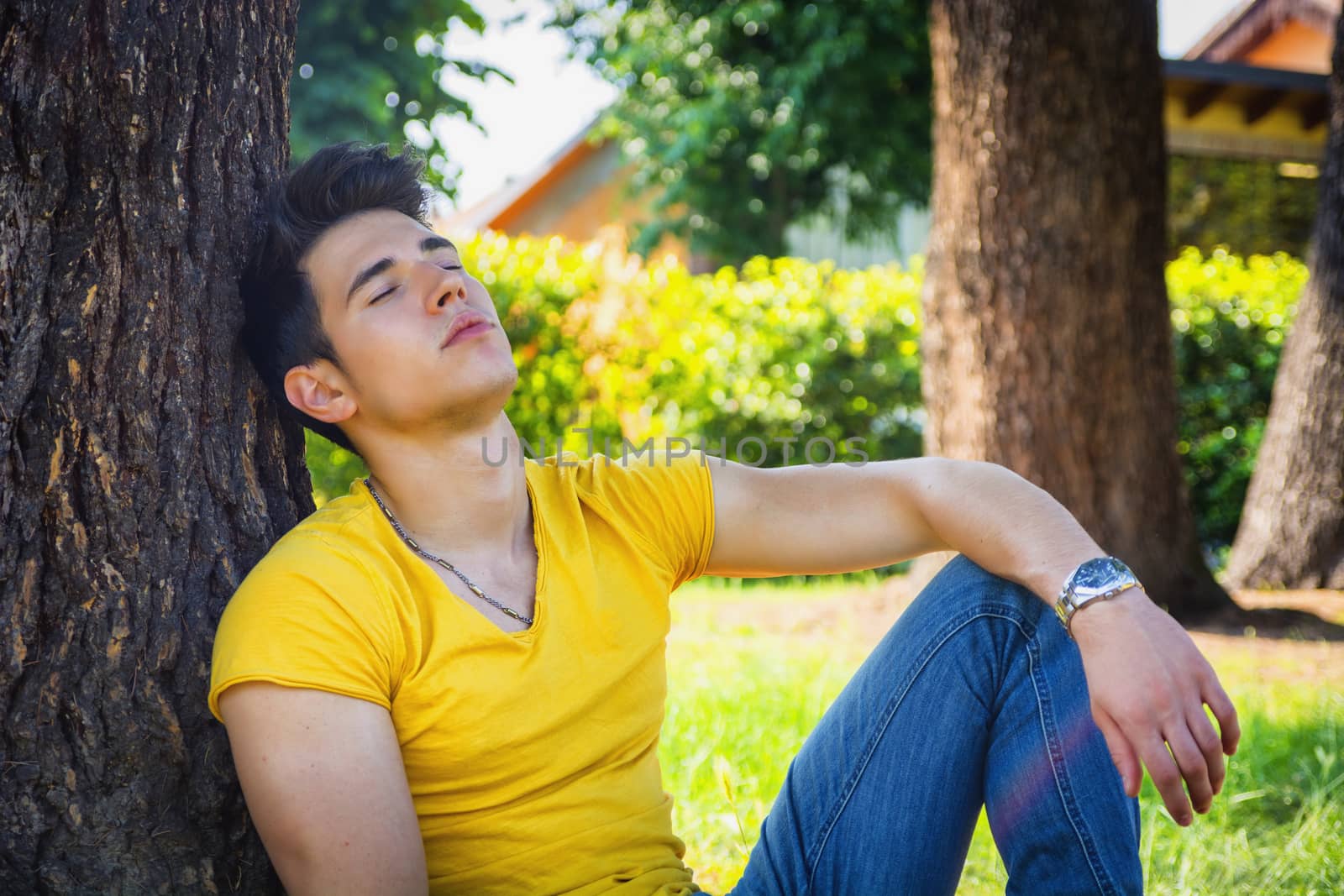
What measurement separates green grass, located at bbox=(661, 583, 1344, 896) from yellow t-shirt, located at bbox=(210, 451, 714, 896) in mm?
933

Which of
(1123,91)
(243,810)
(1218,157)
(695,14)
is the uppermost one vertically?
(695,14)

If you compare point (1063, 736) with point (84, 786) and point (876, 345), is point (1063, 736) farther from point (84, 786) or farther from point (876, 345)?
point (876, 345)

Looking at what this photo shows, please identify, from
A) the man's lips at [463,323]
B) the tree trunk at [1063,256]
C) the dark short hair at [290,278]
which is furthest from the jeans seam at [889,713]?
the tree trunk at [1063,256]

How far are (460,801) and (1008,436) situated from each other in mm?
4495

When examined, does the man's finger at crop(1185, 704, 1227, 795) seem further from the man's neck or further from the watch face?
the man's neck

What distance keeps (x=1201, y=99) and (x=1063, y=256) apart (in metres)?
13.1

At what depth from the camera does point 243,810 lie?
6.78 feet

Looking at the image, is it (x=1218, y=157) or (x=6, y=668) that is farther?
(x=1218, y=157)

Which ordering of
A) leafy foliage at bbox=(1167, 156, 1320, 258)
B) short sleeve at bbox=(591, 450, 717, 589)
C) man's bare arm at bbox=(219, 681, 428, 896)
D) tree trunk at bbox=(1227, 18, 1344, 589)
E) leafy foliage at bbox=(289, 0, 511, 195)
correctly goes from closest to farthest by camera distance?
1. man's bare arm at bbox=(219, 681, 428, 896)
2. short sleeve at bbox=(591, 450, 717, 589)
3. tree trunk at bbox=(1227, 18, 1344, 589)
4. leafy foliage at bbox=(289, 0, 511, 195)
5. leafy foliage at bbox=(1167, 156, 1320, 258)

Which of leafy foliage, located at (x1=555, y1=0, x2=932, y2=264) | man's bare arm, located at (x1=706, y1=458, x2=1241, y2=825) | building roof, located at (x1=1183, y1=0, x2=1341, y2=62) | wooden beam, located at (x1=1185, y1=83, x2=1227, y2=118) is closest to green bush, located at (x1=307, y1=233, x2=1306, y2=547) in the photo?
man's bare arm, located at (x1=706, y1=458, x2=1241, y2=825)

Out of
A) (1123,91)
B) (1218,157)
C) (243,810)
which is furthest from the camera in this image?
(1218,157)

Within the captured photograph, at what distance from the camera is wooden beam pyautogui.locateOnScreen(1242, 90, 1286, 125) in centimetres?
1692

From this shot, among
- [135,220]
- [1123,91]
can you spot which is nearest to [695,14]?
[1123,91]

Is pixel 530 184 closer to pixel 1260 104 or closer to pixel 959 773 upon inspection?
pixel 1260 104
